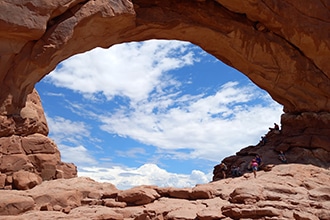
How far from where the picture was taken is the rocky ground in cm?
1188

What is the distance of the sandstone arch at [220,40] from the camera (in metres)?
16.5

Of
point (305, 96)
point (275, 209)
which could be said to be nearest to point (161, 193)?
point (275, 209)

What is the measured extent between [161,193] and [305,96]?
43.3 feet

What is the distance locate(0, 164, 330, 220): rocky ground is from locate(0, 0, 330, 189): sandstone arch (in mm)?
4417

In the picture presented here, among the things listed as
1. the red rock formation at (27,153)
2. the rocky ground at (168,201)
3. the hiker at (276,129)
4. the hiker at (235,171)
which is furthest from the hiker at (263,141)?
the red rock formation at (27,153)

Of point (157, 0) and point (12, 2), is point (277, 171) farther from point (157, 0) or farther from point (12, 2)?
point (12, 2)

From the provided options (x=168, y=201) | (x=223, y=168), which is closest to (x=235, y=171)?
(x=223, y=168)

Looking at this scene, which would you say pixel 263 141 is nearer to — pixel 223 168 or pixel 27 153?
pixel 223 168

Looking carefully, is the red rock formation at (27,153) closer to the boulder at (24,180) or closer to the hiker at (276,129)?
the boulder at (24,180)

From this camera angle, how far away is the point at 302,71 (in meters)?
23.0

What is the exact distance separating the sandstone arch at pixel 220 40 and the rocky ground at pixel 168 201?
442 centimetres

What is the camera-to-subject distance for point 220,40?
873 inches

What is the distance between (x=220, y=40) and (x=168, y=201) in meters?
11.8

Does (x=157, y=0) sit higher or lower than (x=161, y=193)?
higher
